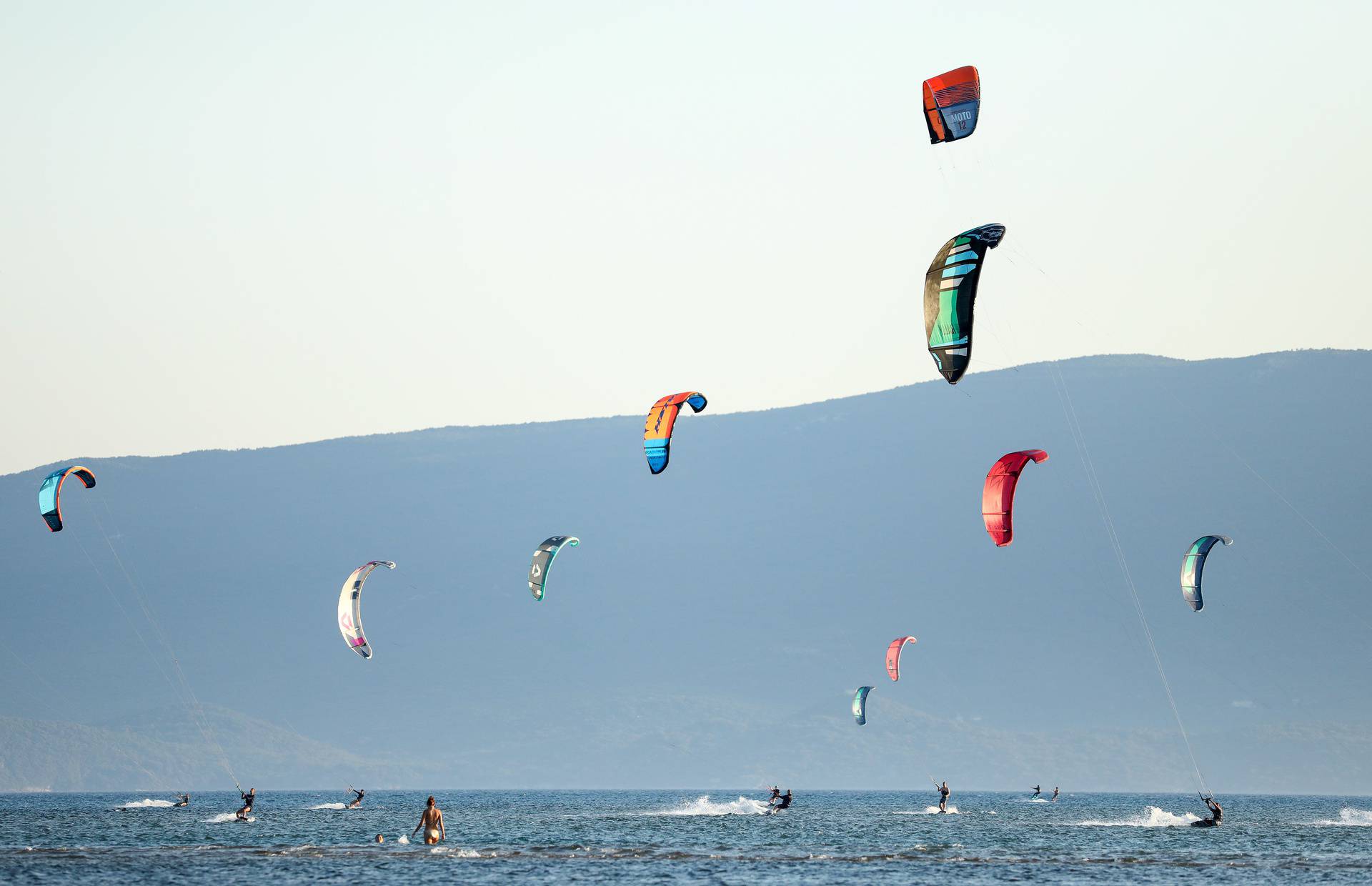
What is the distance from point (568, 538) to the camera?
5678 centimetres

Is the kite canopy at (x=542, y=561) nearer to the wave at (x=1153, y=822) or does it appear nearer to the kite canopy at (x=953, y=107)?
the kite canopy at (x=953, y=107)

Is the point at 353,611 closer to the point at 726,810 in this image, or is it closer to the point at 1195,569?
the point at 1195,569

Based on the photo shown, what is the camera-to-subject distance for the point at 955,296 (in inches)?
1395

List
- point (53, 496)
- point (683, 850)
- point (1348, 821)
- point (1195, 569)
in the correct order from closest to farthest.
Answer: point (53, 496)
point (683, 850)
point (1195, 569)
point (1348, 821)

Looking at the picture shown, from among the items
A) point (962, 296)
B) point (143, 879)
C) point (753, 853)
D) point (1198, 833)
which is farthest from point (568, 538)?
point (1198, 833)

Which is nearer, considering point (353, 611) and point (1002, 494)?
point (1002, 494)

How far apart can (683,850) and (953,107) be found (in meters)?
24.6

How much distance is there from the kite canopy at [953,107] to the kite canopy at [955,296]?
3126mm

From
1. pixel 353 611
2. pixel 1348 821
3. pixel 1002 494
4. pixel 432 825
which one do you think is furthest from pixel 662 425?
pixel 1348 821

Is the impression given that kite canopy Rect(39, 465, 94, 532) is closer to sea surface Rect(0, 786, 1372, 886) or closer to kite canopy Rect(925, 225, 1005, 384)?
sea surface Rect(0, 786, 1372, 886)

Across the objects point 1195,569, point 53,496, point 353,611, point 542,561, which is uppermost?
point 1195,569

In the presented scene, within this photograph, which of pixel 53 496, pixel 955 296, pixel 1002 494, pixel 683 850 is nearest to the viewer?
pixel 955 296

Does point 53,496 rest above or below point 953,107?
below

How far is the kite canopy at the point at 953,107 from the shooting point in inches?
1487
